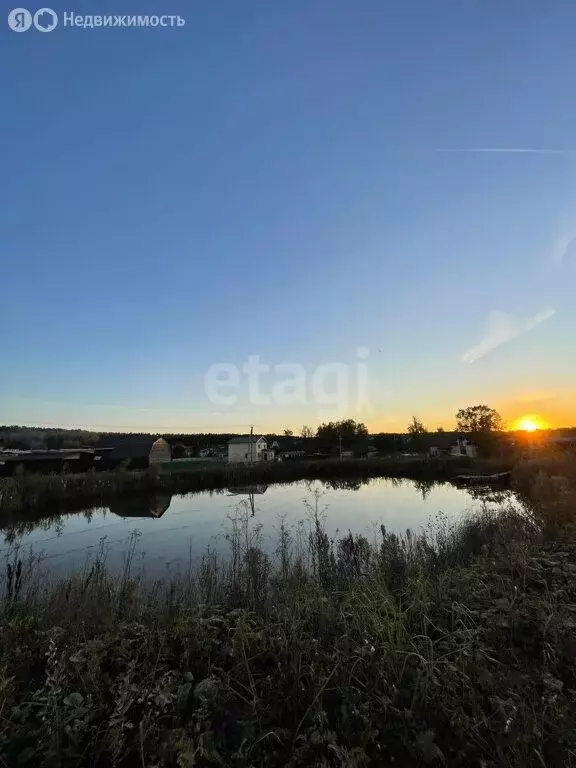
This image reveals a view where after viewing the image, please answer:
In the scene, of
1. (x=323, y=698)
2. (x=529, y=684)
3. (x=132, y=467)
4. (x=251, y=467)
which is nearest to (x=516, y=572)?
(x=529, y=684)

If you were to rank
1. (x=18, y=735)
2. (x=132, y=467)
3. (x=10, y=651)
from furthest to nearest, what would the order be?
(x=132, y=467) → (x=10, y=651) → (x=18, y=735)

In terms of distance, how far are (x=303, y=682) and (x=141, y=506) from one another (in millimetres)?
22435

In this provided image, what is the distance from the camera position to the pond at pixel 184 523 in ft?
36.7

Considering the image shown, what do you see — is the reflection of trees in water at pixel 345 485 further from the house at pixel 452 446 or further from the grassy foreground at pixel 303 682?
the house at pixel 452 446

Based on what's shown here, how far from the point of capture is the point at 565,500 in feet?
37.5

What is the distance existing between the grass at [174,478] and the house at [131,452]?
842 centimetres

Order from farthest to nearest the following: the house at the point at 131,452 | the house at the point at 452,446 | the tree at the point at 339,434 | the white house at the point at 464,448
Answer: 1. the tree at the point at 339,434
2. the house at the point at 452,446
3. the white house at the point at 464,448
4. the house at the point at 131,452

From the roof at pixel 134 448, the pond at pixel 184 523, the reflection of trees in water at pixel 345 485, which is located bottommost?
the reflection of trees in water at pixel 345 485

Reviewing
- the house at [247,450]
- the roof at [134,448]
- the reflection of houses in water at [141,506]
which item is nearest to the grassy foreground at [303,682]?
the reflection of houses in water at [141,506]

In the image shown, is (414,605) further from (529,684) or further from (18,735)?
(18,735)

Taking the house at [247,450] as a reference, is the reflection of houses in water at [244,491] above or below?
below

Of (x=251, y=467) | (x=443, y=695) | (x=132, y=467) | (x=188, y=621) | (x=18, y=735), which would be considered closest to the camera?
(x=18, y=735)

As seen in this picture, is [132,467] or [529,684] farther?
[132,467]

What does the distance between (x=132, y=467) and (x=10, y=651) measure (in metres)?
42.8
